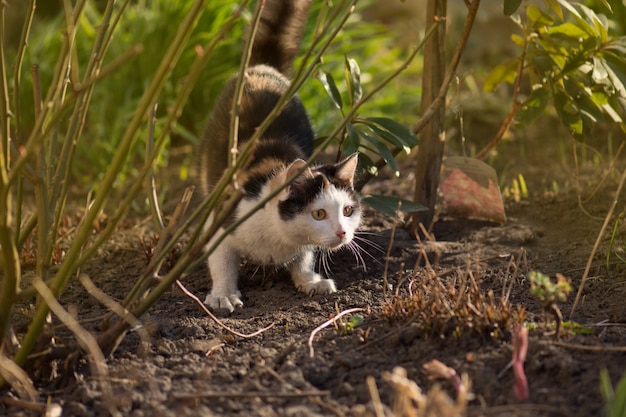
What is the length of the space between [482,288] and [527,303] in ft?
0.71

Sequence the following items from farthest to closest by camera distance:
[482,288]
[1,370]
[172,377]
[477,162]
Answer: [477,162] → [482,288] → [172,377] → [1,370]

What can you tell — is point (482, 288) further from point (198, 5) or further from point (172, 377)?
point (198, 5)

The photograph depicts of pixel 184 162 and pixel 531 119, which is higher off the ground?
pixel 531 119

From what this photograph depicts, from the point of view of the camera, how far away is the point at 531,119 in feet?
11.5

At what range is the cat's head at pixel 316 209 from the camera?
302 centimetres

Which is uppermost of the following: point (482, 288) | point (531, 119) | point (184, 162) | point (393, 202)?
point (531, 119)

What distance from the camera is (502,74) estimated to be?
367 cm

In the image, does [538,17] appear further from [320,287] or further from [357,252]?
[320,287]

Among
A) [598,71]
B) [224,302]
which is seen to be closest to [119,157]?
[224,302]

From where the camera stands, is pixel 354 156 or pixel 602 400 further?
pixel 354 156

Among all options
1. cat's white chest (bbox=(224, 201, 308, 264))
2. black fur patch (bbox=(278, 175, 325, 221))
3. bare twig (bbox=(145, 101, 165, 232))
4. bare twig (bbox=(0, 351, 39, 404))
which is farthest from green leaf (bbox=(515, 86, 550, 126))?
bare twig (bbox=(0, 351, 39, 404))

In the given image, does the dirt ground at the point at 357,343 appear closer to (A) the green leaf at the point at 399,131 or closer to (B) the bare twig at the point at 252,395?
(B) the bare twig at the point at 252,395

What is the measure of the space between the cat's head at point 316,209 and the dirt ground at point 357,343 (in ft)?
0.72

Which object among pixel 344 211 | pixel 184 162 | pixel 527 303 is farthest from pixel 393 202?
pixel 184 162
